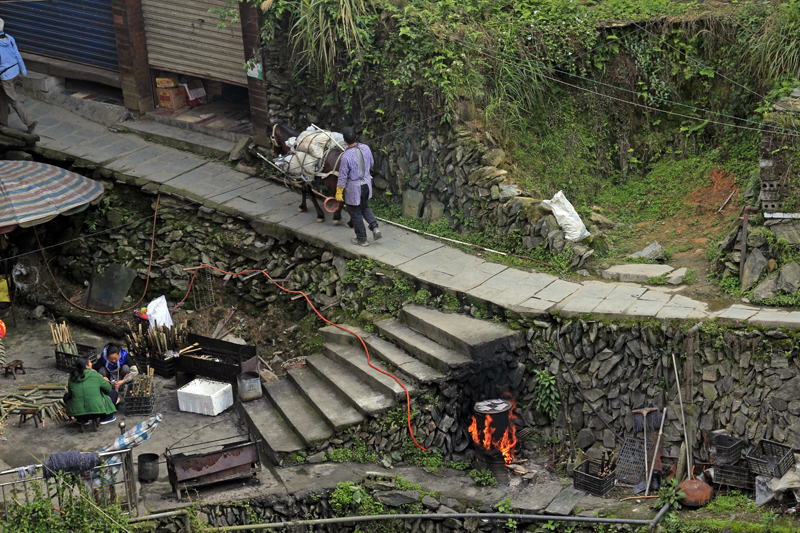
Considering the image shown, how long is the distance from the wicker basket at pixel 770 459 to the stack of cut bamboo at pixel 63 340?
30.9 ft

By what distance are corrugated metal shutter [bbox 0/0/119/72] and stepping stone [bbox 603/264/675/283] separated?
11285mm

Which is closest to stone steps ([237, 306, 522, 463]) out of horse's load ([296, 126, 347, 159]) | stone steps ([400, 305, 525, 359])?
stone steps ([400, 305, 525, 359])

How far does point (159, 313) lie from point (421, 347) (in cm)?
442

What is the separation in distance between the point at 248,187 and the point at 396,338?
494 centimetres

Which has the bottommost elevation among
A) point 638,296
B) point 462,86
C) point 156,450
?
point 156,450

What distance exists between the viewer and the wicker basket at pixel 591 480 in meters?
9.97

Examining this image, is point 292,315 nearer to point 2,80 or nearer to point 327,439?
point 327,439

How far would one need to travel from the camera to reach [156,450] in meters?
10.9

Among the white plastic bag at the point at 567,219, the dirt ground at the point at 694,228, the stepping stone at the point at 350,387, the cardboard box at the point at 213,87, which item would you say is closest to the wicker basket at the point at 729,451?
the dirt ground at the point at 694,228

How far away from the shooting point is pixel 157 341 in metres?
12.9

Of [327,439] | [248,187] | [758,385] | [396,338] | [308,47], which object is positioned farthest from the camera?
[248,187]

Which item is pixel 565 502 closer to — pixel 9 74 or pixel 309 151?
pixel 309 151

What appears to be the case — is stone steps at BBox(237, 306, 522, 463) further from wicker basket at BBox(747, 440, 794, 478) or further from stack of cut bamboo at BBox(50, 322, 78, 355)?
stack of cut bamboo at BBox(50, 322, 78, 355)

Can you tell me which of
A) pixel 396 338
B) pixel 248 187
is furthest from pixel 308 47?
pixel 396 338
